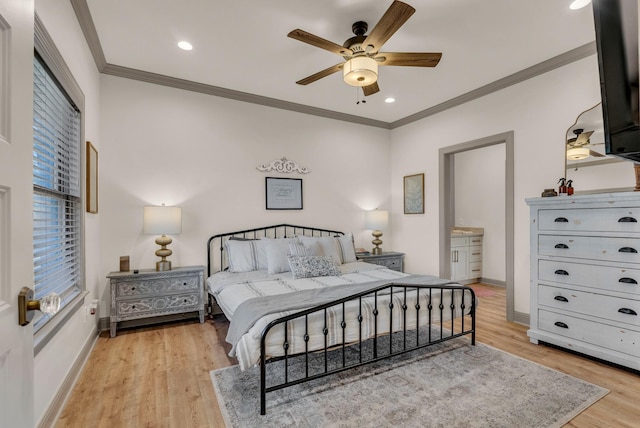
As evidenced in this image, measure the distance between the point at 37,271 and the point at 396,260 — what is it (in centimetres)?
435

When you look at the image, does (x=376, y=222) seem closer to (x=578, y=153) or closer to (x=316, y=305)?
(x=578, y=153)

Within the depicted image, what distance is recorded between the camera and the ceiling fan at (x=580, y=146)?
3.17 meters

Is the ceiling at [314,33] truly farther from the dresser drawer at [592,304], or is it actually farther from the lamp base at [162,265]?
the dresser drawer at [592,304]

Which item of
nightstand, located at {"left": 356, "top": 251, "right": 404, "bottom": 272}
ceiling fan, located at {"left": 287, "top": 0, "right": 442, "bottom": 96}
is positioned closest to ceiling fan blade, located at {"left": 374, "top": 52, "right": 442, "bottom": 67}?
ceiling fan, located at {"left": 287, "top": 0, "right": 442, "bottom": 96}

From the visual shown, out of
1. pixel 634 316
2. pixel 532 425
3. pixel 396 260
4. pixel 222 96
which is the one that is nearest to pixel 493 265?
pixel 396 260

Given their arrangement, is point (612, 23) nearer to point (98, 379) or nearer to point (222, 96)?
point (98, 379)

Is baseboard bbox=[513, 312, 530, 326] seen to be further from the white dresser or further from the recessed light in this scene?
the recessed light

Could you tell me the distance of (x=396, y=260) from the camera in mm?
5090

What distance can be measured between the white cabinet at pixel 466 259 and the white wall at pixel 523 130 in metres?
0.96

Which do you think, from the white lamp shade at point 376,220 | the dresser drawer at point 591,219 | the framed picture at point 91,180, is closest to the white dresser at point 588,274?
the dresser drawer at point 591,219

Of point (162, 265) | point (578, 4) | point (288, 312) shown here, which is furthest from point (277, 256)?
point (578, 4)

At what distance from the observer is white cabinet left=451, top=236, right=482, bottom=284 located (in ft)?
18.3

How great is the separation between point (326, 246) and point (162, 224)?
192cm

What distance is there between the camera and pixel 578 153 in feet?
10.6
